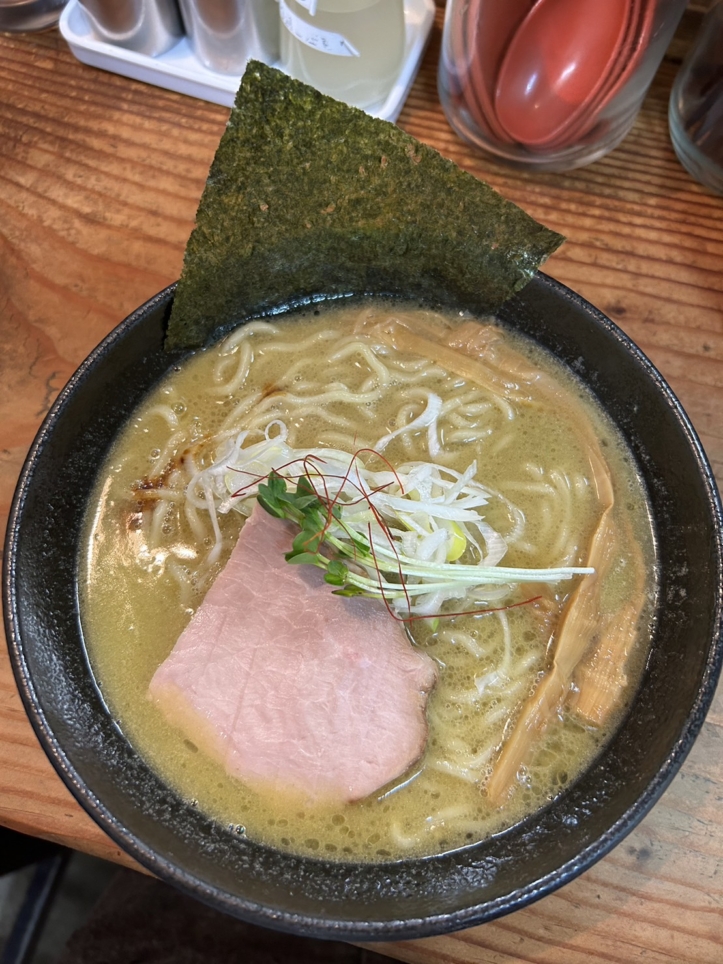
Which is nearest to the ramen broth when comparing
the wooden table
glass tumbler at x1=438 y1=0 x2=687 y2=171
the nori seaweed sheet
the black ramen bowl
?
the black ramen bowl

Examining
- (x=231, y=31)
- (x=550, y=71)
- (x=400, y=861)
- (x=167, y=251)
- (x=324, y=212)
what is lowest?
(x=400, y=861)

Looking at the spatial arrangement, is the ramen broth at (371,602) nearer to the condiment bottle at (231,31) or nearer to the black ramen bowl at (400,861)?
the black ramen bowl at (400,861)

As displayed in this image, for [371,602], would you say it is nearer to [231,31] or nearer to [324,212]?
[324,212]

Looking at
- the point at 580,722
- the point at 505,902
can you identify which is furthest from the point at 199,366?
the point at 505,902

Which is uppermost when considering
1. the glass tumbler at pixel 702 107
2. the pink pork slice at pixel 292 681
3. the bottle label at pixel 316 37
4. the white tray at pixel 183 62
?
the glass tumbler at pixel 702 107

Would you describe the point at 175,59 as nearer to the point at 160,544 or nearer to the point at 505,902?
the point at 160,544

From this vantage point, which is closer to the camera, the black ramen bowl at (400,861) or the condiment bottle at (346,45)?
the black ramen bowl at (400,861)

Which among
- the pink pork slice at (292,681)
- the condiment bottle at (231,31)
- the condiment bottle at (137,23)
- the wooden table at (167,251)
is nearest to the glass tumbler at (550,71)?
the wooden table at (167,251)

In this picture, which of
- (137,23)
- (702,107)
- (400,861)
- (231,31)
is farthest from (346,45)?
(400,861)
